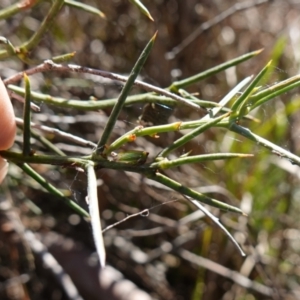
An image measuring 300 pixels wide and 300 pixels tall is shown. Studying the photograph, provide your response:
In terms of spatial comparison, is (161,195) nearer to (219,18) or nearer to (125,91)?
(219,18)

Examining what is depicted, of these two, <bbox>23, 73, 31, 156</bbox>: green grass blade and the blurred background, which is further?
the blurred background

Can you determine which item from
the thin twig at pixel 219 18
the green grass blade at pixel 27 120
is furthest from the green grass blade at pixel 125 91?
the thin twig at pixel 219 18

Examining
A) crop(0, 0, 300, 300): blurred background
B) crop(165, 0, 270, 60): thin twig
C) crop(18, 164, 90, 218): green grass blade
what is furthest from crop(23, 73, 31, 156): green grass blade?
crop(165, 0, 270, 60): thin twig

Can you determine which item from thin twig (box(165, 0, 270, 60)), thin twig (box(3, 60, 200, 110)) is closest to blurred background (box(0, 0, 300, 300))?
thin twig (box(165, 0, 270, 60))

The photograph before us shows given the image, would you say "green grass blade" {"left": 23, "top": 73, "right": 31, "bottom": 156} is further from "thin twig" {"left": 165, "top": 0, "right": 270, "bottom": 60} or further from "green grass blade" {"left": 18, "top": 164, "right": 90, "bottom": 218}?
"thin twig" {"left": 165, "top": 0, "right": 270, "bottom": 60}

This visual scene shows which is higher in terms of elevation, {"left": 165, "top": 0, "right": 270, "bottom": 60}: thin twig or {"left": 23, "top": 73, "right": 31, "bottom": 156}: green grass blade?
{"left": 165, "top": 0, "right": 270, "bottom": 60}: thin twig

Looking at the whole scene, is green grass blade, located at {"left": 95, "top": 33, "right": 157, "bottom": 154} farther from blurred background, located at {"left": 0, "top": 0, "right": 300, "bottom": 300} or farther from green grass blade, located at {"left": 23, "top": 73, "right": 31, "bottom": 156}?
blurred background, located at {"left": 0, "top": 0, "right": 300, "bottom": 300}

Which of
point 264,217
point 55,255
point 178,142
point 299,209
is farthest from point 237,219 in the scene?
point 178,142

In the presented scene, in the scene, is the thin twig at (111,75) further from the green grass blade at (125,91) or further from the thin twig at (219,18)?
the thin twig at (219,18)

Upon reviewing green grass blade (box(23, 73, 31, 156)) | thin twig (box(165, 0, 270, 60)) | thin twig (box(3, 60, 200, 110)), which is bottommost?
green grass blade (box(23, 73, 31, 156))
